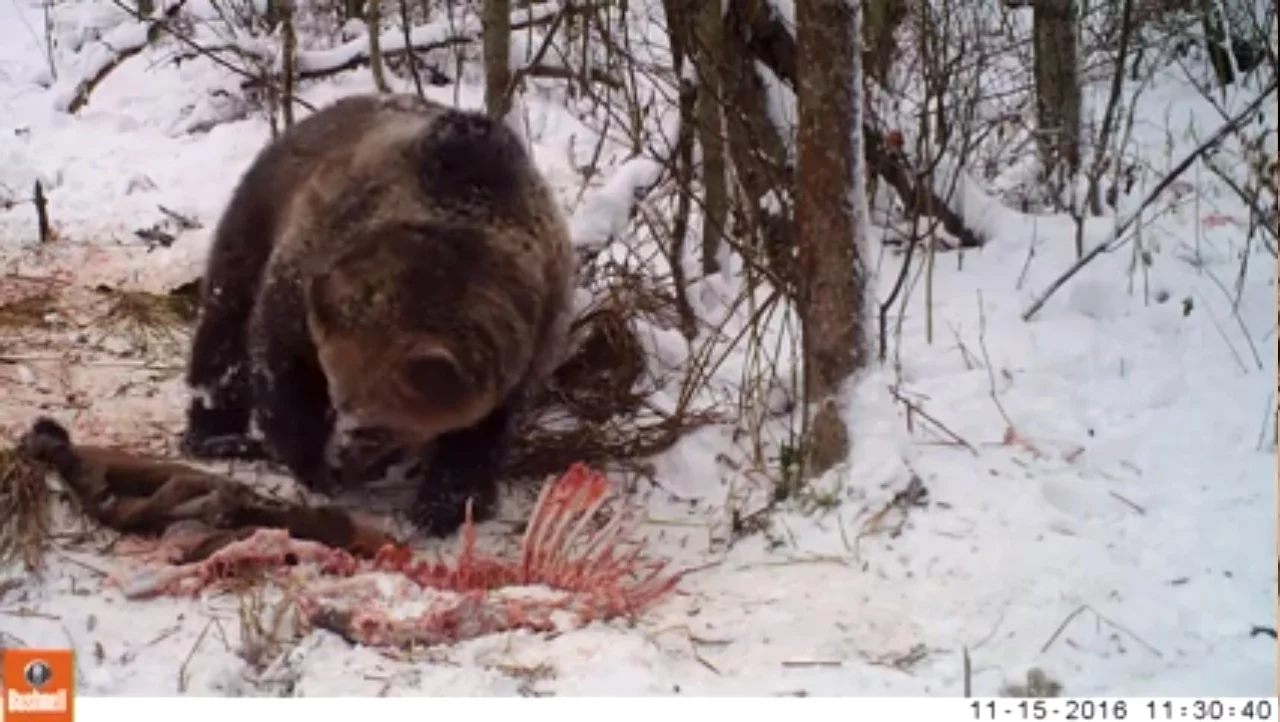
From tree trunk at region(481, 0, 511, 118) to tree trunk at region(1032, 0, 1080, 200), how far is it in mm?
1376

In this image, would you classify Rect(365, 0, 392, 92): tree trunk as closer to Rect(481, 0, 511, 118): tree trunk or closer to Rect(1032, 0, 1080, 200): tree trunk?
Rect(481, 0, 511, 118): tree trunk

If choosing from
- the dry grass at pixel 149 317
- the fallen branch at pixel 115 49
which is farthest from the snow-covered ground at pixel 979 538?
the fallen branch at pixel 115 49

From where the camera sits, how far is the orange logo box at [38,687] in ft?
6.52

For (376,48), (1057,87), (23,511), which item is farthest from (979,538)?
(376,48)

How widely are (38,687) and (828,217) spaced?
1487mm

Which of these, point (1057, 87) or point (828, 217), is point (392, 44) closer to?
point (1057, 87)

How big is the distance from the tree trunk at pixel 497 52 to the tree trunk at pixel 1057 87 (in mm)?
1376

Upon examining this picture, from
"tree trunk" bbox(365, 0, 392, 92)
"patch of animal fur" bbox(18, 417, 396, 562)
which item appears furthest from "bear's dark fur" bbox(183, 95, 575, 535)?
"tree trunk" bbox(365, 0, 392, 92)

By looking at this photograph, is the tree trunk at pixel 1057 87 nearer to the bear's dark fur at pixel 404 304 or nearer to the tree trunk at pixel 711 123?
the tree trunk at pixel 711 123

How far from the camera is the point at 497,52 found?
3756 mm

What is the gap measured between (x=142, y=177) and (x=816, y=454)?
2.45 m

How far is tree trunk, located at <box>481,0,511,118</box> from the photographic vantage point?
3.74 m

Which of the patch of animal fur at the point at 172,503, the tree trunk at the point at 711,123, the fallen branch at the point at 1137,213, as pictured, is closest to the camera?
the patch of animal fur at the point at 172,503

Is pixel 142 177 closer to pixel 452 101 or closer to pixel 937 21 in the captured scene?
pixel 452 101
